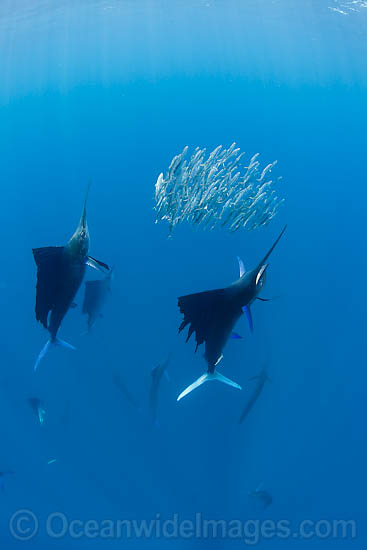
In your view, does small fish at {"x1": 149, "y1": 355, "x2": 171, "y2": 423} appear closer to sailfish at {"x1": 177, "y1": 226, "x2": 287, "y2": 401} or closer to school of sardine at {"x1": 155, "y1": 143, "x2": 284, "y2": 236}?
school of sardine at {"x1": 155, "y1": 143, "x2": 284, "y2": 236}

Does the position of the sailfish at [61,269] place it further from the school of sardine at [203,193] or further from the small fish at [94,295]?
the school of sardine at [203,193]

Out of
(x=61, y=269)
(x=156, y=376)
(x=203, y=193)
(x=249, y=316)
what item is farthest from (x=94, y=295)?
(x=249, y=316)

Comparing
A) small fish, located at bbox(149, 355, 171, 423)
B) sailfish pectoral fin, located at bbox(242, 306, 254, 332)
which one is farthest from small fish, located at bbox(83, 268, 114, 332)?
sailfish pectoral fin, located at bbox(242, 306, 254, 332)

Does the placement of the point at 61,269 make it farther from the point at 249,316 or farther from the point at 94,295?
the point at 94,295

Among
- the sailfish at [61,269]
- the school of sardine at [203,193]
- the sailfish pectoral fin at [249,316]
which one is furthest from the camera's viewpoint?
the school of sardine at [203,193]

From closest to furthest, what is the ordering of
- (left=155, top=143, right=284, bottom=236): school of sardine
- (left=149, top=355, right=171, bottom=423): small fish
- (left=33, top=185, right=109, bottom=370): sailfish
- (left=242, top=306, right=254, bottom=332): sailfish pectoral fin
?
(left=242, top=306, right=254, bottom=332): sailfish pectoral fin < (left=33, top=185, right=109, bottom=370): sailfish < (left=155, top=143, right=284, bottom=236): school of sardine < (left=149, top=355, right=171, bottom=423): small fish

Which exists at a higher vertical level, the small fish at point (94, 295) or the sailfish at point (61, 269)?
the sailfish at point (61, 269)

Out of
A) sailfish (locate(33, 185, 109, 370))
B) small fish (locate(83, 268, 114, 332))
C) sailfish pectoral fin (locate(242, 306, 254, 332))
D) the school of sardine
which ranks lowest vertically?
small fish (locate(83, 268, 114, 332))

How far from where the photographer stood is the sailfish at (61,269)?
3104mm

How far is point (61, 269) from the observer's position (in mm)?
3201

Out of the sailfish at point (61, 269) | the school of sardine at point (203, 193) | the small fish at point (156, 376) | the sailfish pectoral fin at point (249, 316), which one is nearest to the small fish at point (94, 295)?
the school of sardine at point (203, 193)

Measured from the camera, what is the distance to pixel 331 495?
456 inches

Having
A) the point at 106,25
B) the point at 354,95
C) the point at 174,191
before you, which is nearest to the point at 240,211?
the point at 174,191

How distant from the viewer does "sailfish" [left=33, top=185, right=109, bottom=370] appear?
310 cm
